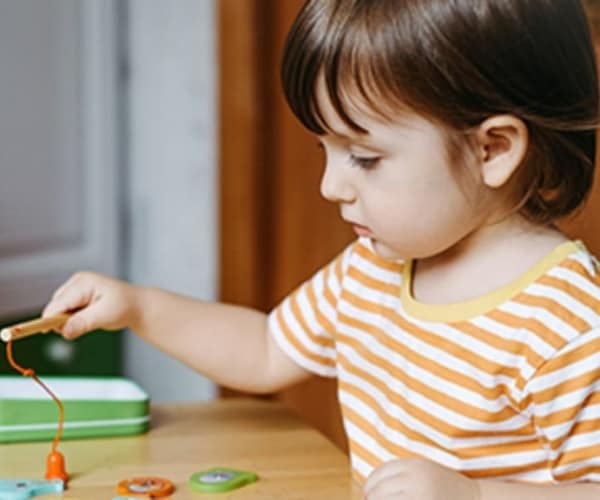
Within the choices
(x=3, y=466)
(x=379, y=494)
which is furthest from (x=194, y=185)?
(x=379, y=494)

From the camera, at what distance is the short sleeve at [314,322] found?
2.83ft

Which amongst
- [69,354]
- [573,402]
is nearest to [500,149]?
[573,402]

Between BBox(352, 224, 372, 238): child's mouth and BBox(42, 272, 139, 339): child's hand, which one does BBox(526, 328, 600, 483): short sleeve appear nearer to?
BBox(352, 224, 372, 238): child's mouth

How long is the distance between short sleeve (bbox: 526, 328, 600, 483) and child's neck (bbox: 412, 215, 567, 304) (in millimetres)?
80

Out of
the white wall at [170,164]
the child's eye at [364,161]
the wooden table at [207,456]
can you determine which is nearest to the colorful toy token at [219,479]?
the wooden table at [207,456]

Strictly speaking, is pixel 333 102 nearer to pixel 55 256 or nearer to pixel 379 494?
pixel 379 494

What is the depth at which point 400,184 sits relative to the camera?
686 millimetres

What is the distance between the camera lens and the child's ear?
67 cm

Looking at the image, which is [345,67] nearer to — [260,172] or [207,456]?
[207,456]

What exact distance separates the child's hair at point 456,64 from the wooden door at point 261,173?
77 centimetres

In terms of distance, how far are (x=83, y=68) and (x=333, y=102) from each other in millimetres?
1328

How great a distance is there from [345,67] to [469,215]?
13cm

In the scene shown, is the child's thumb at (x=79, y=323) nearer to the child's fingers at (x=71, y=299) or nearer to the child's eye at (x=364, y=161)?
the child's fingers at (x=71, y=299)

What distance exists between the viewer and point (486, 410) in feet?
2.24
